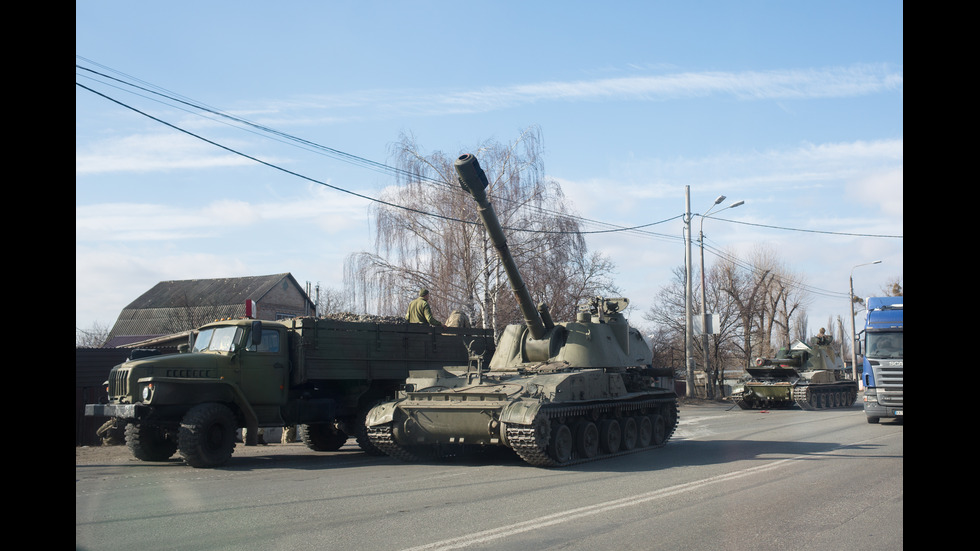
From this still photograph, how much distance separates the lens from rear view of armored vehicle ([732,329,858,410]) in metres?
28.0

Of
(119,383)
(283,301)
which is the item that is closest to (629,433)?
(119,383)

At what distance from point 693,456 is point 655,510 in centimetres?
551

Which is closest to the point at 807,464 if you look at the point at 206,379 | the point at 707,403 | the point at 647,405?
the point at 647,405

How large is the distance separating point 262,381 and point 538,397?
4700 mm

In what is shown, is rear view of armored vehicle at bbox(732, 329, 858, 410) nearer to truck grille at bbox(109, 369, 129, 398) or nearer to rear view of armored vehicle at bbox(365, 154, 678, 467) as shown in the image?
rear view of armored vehicle at bbox(365, 154, 678, 467)

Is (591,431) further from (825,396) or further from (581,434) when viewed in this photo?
(825,396)

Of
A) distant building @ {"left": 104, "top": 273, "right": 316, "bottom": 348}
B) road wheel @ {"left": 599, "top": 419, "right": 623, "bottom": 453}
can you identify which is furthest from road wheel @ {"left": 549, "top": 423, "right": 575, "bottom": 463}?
distant building @ {"left": 104, "top": 273, "right": 316, "bottom": 348}

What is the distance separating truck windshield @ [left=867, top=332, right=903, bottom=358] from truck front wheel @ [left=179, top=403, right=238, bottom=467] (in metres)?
14.6

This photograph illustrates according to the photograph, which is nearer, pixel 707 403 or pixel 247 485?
pixel 247 485

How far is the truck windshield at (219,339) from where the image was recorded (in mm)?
13297

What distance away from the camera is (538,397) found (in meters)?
11.7

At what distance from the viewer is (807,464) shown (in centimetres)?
1167
